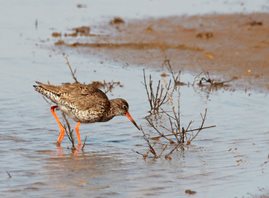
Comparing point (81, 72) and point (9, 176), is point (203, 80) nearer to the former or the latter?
point (81, 72)

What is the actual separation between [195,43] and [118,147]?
643 centimetres

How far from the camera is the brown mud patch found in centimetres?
1536

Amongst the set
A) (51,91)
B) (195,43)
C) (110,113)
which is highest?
(195,43)

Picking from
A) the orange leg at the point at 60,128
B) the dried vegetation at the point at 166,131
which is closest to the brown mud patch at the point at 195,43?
the dried vegetation at the point at 166,131

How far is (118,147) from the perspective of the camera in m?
11.1

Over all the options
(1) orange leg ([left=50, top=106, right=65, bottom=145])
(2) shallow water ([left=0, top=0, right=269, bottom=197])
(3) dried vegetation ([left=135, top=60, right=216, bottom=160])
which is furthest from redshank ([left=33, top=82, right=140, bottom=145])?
(3) dried vegetation ([left=135, top=60, right=216, bottom=160])

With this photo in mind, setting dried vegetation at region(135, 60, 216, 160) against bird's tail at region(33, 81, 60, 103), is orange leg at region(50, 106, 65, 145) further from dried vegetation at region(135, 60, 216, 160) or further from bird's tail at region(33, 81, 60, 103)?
dried vegetation at region(135, 60, 216, 160)

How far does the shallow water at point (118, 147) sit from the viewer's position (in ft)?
30.0

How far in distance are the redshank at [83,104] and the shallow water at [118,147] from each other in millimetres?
288

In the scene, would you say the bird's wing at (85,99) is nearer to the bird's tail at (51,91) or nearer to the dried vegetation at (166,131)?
the bird's tail at (51,91)

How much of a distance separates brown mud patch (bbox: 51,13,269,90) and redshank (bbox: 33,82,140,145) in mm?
3294

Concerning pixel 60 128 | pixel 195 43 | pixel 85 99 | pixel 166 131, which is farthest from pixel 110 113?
pixel 195 43

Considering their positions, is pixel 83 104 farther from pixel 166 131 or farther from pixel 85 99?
pixel 166 131

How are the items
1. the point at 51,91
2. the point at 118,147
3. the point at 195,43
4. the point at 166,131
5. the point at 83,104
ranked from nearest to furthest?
the point at 118,147 → the point at 83,104 → the point at 51,91 → the point at 166,131 → the point at 195,43
